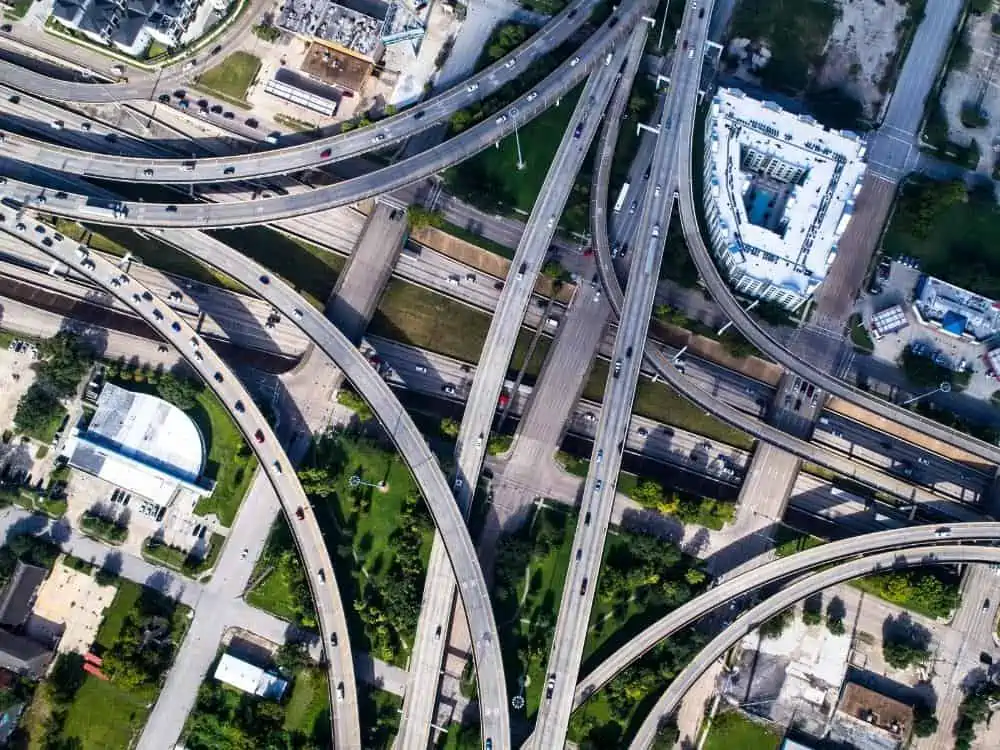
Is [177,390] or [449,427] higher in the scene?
[449,427]

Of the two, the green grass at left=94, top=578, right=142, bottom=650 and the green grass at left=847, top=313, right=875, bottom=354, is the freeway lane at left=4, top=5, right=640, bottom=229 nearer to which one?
the green grass at left=94, top=578, right=142, bottom=650

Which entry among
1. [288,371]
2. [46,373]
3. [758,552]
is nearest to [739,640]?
[758,552]

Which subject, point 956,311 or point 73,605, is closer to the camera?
point 73,605

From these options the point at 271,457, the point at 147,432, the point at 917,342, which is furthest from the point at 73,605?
the point at 917,342

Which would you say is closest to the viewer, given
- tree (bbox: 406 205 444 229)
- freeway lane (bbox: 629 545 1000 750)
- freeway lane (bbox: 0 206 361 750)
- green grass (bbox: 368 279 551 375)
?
freeway lane (bbox: 0 206 361 750)

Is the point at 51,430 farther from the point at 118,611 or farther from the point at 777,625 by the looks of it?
the point at 777,625

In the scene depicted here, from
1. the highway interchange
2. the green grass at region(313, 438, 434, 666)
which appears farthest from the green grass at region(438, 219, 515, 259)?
the green grass at region(313, 438, 434, 666)
